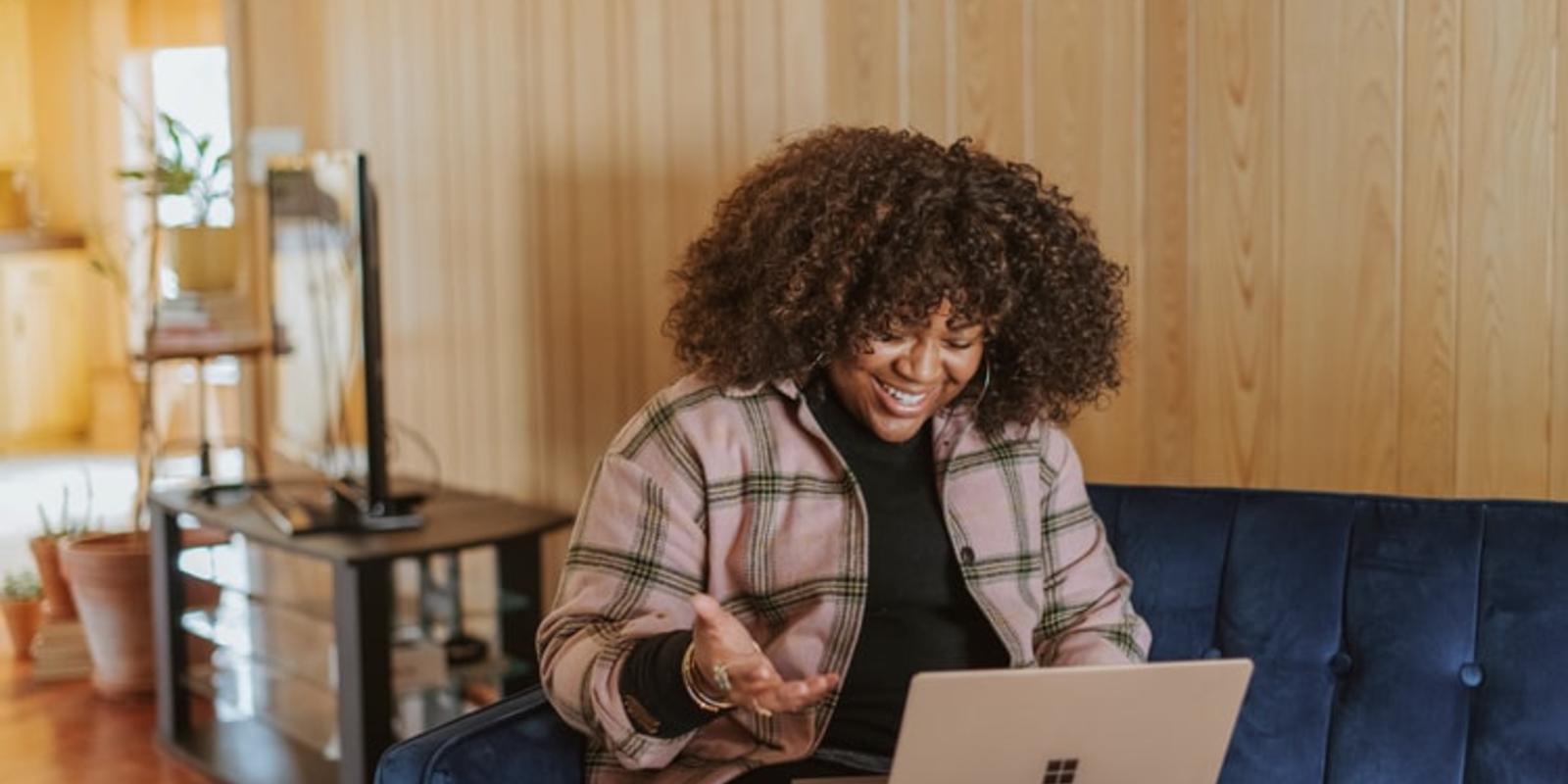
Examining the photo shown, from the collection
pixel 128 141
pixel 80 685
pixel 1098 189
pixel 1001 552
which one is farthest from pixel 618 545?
pixel 128 141

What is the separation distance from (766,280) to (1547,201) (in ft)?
3.09

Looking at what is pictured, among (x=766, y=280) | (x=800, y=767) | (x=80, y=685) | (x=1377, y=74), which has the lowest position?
(x=80, y=685)

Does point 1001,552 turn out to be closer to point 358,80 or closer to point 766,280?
point 766,280

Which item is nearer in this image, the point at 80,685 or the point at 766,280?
the point at 766,280

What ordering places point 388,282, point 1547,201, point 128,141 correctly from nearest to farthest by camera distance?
point 1547,201, point 388,282, point 128,141

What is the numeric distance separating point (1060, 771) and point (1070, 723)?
71 mm

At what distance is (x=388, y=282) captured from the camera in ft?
13.8

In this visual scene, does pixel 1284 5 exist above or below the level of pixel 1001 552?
above

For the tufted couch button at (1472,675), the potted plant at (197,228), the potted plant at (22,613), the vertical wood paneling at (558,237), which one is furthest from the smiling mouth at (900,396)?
the potted plant at (22,613)

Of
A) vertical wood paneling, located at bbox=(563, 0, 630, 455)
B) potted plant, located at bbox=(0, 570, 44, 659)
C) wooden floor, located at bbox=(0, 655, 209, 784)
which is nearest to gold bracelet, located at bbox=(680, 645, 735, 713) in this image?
vertical wood paneling, located at bbox=(563, 0, 630, 455)

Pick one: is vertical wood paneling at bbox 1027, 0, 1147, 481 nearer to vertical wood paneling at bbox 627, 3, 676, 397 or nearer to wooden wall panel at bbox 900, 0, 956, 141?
wooden wall panel at bbox 900, 0, 956, 141

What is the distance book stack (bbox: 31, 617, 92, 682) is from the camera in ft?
15.9

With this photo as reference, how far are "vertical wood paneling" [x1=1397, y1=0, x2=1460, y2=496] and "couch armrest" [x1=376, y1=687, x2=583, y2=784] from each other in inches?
43.8

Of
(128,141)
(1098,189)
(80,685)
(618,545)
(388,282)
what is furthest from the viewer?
(128,141)
